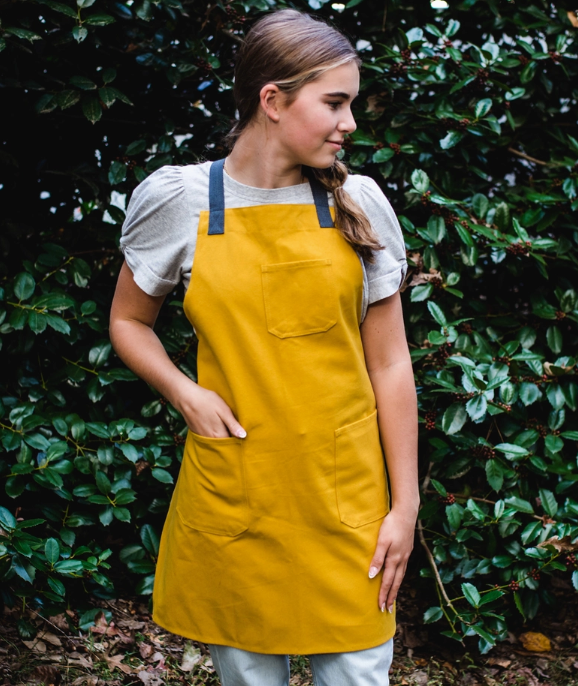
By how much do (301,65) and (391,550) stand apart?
926mm

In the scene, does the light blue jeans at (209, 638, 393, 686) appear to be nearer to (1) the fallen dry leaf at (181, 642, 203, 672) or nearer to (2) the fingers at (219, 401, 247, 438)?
(2) the fingers at (219, 401, 247, 438)

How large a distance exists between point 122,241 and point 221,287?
0.84 ft

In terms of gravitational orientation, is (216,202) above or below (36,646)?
above

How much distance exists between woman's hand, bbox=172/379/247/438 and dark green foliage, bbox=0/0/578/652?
3.03 ft

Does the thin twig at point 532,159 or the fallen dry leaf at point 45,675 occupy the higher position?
the thin twig at point 532,159

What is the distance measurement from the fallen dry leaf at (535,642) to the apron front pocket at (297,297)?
169 cm

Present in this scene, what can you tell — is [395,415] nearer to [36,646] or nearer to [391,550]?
[391,550]

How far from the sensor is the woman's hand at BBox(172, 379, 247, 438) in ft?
4.46

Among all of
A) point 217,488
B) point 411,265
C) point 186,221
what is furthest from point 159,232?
point 411,265

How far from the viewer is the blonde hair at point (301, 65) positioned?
134cm

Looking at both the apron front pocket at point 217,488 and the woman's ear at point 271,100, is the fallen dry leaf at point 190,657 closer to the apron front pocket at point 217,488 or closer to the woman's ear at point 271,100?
the apron front pocket at point 217,488

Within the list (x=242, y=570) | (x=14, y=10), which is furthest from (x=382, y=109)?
(x=242, y=570)

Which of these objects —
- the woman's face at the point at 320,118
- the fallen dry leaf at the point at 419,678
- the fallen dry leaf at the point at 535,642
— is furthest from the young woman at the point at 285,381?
the fallen dry leaf at the point at 535,642

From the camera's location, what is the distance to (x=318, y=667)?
146 cm
